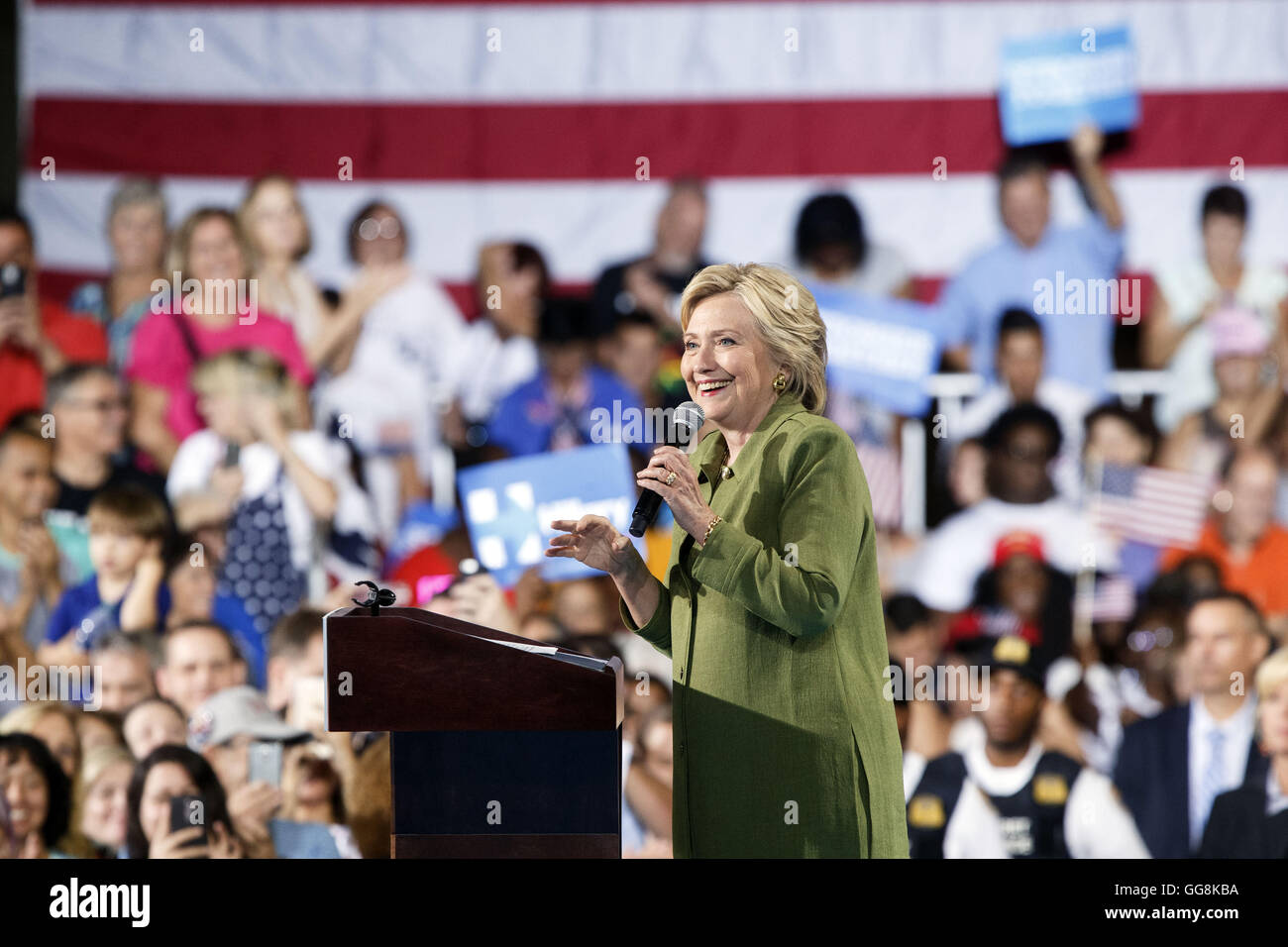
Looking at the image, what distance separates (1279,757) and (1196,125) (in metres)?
2.04

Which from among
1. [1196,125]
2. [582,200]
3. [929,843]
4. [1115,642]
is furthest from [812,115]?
[929,843]

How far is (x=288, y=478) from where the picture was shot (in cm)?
423

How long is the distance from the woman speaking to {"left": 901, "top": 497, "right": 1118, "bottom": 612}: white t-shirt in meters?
2.39

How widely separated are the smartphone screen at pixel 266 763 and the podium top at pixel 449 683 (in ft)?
7.52

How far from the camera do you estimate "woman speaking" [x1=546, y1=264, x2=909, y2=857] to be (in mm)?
1741

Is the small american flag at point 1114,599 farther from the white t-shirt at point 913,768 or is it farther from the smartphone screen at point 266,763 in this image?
the smartphone screen at point 266,763

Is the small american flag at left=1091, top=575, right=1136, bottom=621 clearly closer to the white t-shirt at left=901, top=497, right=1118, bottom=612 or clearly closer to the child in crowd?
the white t-shirt at left=901, top=497, right=1118, bottom=612

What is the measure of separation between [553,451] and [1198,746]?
83.6 inches

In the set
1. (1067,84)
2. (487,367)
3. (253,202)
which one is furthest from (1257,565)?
(253,202)

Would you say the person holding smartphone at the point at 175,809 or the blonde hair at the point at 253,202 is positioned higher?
the blonde hair at the point at 253,202

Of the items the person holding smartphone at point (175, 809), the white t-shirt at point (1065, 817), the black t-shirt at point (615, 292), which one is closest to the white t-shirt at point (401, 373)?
the black t-shirt at point (615, 292)

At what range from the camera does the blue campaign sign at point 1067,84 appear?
4348 mm

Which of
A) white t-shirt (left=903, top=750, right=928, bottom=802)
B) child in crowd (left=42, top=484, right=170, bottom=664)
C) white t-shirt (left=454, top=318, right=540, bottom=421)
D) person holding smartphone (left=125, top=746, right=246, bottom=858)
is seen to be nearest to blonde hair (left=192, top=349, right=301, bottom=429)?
child in crowd (left=42, top=484, right=170, bottom=664)
